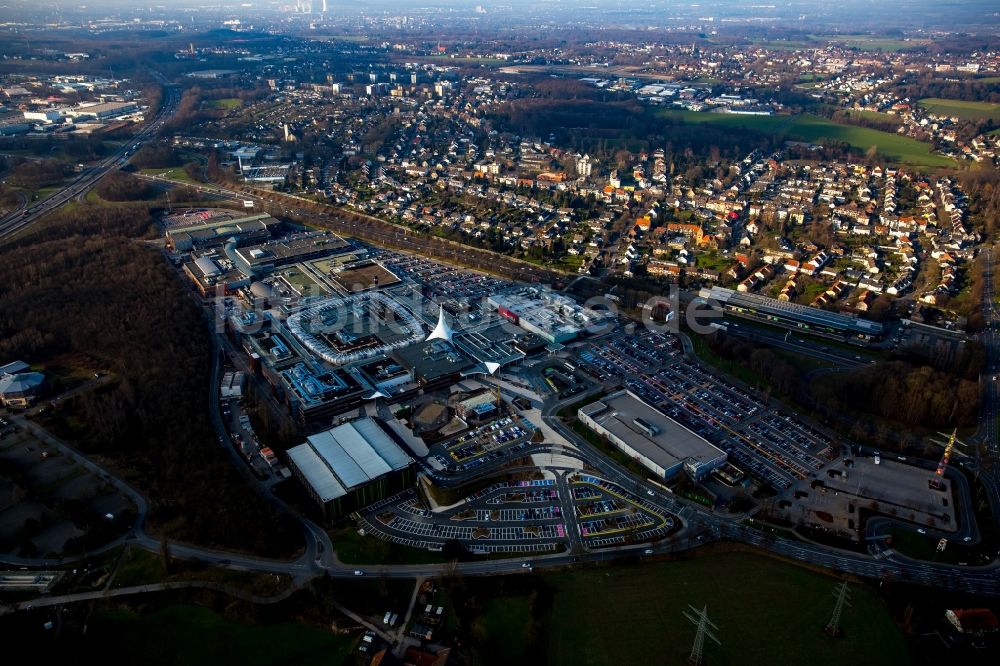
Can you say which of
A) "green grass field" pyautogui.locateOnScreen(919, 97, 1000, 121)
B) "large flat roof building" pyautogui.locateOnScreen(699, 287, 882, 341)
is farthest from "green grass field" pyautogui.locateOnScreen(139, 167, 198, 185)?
"green grass field" pyautogui.locateOnScreen(919, 97, 1000, 121)

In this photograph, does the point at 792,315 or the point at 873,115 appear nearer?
the point at 792,315

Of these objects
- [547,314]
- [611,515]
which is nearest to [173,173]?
[547,314]

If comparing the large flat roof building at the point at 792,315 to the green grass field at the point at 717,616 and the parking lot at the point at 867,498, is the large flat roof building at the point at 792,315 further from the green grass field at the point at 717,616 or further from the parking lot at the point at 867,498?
the green grass field at the point at 717,616

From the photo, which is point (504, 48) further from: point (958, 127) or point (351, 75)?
point (958, 127)

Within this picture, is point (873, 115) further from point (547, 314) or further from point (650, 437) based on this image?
point (650, 437)

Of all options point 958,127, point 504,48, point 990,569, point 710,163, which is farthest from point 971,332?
point 504,48

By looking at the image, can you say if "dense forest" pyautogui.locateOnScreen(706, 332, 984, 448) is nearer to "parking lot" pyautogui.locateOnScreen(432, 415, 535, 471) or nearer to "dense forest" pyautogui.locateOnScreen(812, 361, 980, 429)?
"dense forest" pyautogui.locateOnScreen(812, 361, 980, 429)

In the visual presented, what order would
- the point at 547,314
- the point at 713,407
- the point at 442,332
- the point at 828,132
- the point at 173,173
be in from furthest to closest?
1. the point at 828,132
2. the point at 173,173
3. the point at 547,314
4. the point at 442,332
5. the point at 713,407
